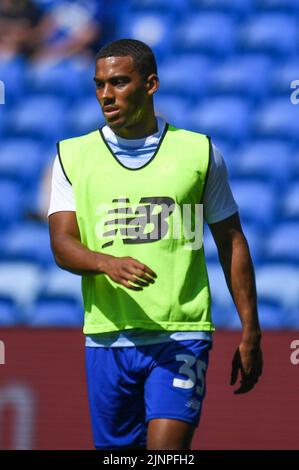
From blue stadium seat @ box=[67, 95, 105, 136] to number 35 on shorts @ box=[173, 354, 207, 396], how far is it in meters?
5.13

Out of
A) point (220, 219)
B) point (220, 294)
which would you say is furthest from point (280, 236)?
point (220, 219)

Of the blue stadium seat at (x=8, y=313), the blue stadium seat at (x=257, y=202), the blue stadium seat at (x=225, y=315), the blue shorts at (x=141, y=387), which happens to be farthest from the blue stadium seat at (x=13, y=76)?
the blue shorts at (x=141, y=387)

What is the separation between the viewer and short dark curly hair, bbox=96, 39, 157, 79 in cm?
425

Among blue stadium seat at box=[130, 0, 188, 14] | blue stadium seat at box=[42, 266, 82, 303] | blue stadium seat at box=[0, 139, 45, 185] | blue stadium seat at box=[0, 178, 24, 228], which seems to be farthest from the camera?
blue stadium seat at box=[130, 0, 188, 14]

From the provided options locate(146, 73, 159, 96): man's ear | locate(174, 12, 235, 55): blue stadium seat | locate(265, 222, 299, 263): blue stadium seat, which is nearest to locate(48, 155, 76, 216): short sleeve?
locate(146, 73, 159, 96): man's ear

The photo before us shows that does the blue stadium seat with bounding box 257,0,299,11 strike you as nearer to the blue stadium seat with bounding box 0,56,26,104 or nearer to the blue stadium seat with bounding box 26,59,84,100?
the blue stadium seat with bounding box 26,59,84,100

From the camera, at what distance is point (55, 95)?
967 centimetres

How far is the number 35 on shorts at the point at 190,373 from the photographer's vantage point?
4.15 metres

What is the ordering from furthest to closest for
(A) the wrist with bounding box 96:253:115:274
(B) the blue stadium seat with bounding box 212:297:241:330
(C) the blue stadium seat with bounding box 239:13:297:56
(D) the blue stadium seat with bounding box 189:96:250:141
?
(C) the blue stadium seat with bounding box 239:13:297:56 → (D) the blue stadium seat with bounding box 189:96:250:141 → (B) the blue stadium seat with bounding box 212:297:241:330 → (A) the wrist with bounding box 96:253:115:274

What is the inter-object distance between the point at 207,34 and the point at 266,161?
142 centimetres

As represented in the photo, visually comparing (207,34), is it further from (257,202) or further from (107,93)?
(107,93)
